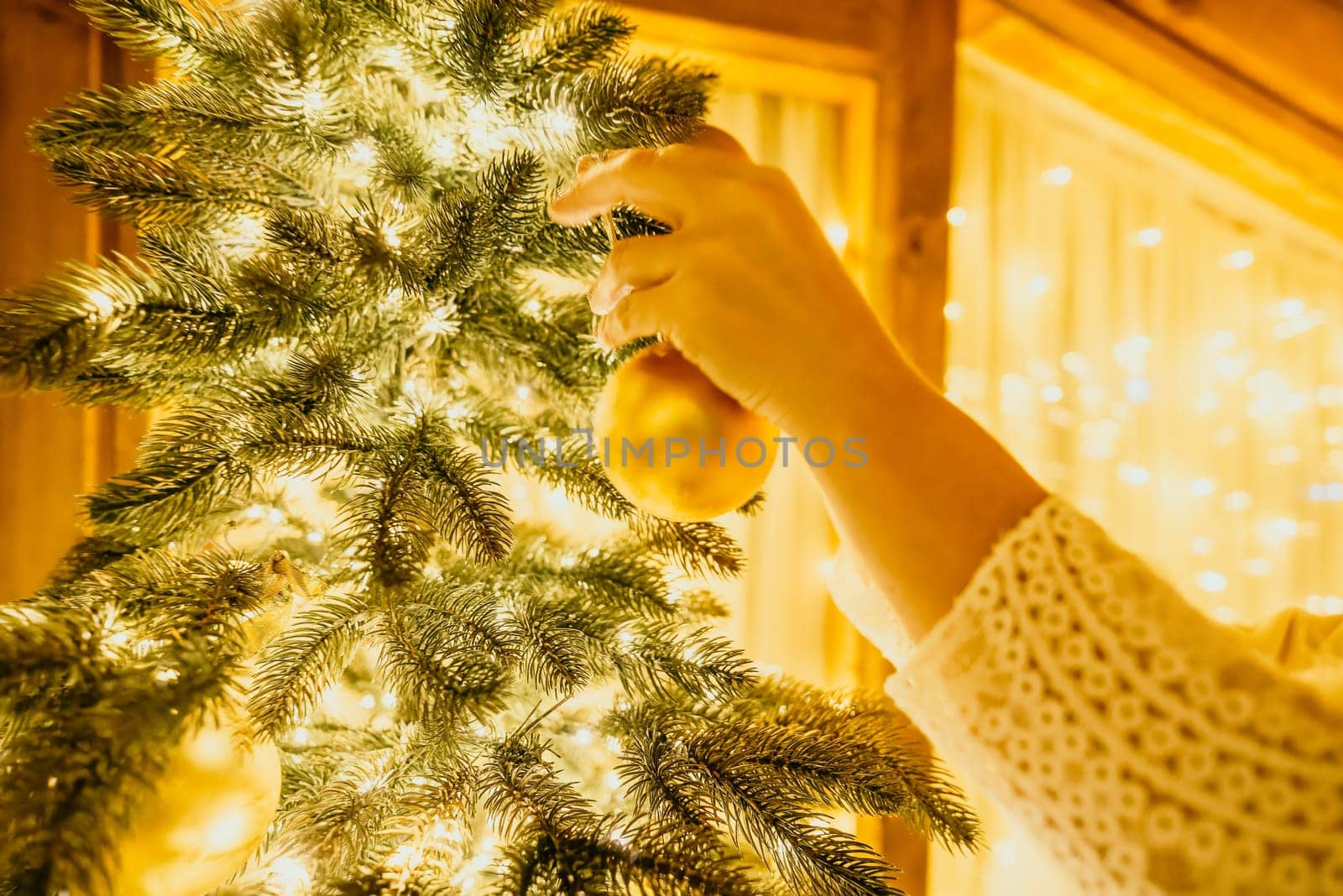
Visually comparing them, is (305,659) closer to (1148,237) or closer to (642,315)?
(642,315)

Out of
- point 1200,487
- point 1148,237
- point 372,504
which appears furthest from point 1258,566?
point 372,504

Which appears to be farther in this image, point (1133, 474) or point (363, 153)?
point (1133, 474)

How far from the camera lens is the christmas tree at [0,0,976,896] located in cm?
34

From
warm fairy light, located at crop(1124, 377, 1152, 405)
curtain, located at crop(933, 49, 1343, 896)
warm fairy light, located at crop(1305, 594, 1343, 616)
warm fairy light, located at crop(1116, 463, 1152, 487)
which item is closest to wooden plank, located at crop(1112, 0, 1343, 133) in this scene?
curtain, located at crop(933, 49, 1343, 896)

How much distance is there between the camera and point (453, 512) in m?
0.38

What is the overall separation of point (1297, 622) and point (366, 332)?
35.2 inches

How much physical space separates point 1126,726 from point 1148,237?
1940 mm

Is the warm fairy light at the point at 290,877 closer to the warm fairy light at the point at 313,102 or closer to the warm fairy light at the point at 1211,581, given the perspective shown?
the warm fairy light at the point at 313,102

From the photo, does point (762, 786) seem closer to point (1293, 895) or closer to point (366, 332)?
point (1293, 895)

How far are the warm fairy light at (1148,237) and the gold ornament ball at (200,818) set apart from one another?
7.14 ft

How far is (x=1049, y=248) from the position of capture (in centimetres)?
165

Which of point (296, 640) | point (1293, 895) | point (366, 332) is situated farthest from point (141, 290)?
point (1293, 895)

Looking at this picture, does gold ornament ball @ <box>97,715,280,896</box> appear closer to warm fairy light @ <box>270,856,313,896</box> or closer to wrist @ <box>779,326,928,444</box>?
warm fairy light @ <box>270,856,313,896</box>

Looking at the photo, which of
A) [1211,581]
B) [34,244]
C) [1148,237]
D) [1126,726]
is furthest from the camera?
[1211,581]
